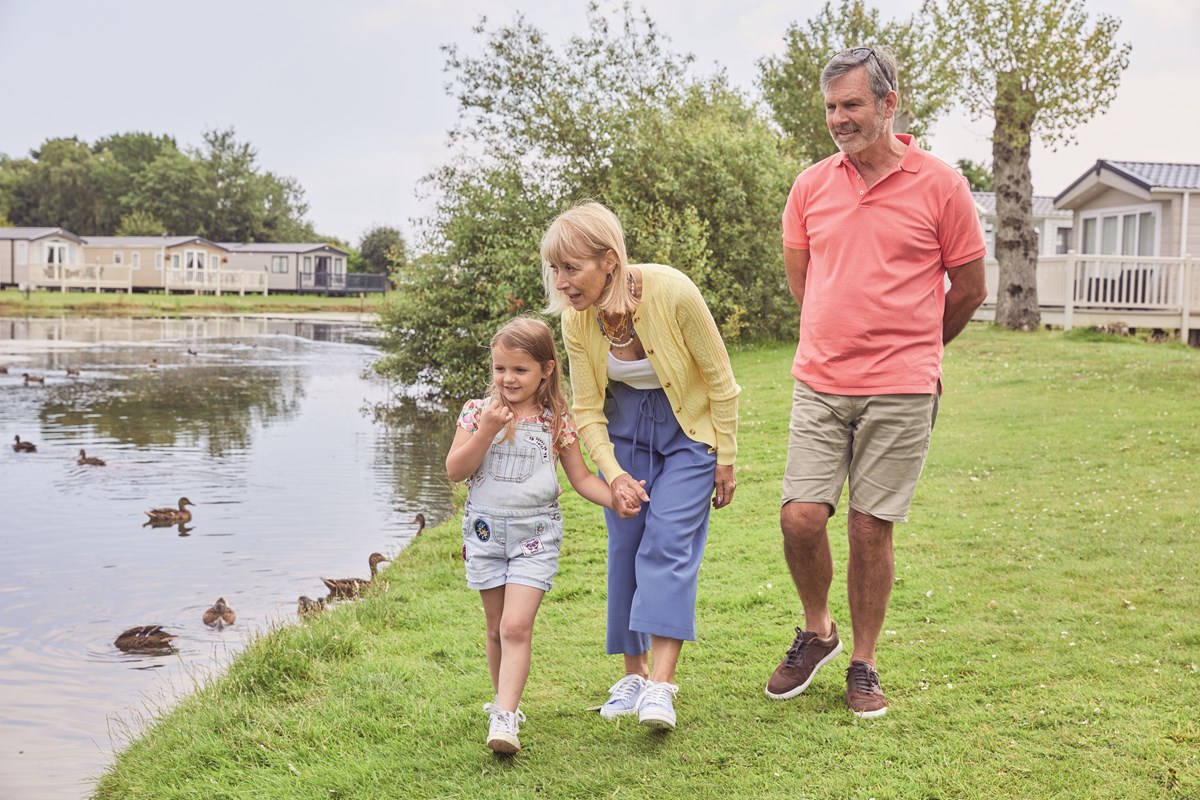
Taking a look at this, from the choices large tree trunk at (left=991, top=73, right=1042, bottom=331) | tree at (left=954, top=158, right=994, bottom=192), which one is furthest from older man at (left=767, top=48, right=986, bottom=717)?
tree at (left=954, top=158, right=994, bottom=192)

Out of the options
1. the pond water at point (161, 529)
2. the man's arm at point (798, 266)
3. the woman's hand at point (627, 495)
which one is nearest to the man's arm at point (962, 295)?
the man's arm at point (798, 266)

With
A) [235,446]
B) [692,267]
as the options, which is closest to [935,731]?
[235,446]

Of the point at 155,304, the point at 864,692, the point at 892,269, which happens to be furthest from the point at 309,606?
the point at 155,304

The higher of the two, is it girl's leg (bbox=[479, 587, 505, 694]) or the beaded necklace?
the beaded necklace

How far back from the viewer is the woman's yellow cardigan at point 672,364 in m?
4.57

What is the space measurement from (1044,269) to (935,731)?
24.8 meters

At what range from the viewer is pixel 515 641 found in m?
4.46

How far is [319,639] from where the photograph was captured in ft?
20.7

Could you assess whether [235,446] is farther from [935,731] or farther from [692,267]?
[935,731]

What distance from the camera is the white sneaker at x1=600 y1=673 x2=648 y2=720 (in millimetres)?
4785

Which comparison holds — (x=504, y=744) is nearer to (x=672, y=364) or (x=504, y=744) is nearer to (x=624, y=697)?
(x=624, y=697)

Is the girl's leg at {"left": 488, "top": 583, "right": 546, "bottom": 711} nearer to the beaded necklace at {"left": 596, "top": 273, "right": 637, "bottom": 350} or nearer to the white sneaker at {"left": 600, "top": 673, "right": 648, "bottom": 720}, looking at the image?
the white sneaker at {"left": 600, "top": 673, "right": 648, "bottom": 720}

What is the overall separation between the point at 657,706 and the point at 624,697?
38cm

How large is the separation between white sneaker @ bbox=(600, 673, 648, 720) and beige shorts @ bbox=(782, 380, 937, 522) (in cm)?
98
